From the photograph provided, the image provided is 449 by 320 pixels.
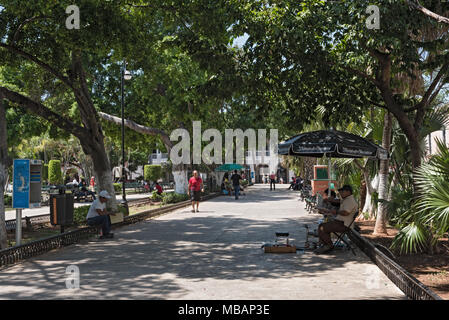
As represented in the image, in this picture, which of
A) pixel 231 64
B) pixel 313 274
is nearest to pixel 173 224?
pixel 231 64

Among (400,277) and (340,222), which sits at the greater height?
(340,222)

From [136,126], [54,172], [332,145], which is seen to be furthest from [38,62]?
[54,172]

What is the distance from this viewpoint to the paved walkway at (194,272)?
6.12 meters

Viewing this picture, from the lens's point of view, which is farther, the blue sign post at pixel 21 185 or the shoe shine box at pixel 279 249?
the blue sign post at pixel 21 185

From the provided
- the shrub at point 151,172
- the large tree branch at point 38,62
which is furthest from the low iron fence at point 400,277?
the shrub at point 151,172

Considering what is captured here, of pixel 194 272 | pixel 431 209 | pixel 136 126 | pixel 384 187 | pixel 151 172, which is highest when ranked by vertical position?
pixel 136 126

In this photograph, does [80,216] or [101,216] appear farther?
[80,216]

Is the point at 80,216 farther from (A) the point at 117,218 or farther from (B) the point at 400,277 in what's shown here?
(B) the point at 400,277

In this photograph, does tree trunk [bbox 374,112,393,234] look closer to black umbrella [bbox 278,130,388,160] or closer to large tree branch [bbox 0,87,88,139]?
black umbrella [bbox 278,130,388,160]

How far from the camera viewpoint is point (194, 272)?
7.48 meters

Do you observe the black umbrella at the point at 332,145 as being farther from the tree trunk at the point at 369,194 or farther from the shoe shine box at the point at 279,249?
the tree trunk at the point at 369,194

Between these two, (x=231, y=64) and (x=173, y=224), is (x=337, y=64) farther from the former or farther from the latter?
(x=173, y=224)

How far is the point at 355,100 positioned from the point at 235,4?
3.56m

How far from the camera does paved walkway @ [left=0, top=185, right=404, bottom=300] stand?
6.12 m
